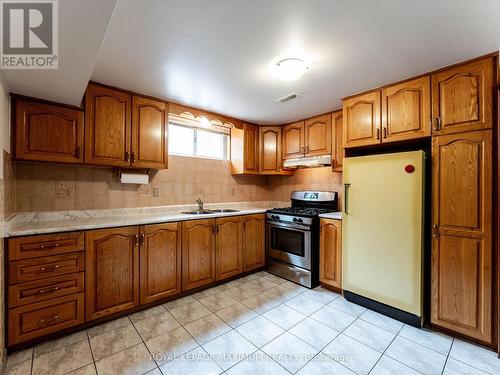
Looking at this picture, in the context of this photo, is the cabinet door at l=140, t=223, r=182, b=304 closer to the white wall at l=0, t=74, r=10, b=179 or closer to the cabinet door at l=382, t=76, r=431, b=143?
the white wall at l=0, t=74, r=10, b=179

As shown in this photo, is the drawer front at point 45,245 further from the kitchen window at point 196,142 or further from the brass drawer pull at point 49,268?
the kitchen window at point 196,142

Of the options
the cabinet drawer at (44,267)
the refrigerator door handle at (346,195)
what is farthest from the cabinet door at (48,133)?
the refrigerator door handle at (346,195)

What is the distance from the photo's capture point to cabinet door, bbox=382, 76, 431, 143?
6.63 feet

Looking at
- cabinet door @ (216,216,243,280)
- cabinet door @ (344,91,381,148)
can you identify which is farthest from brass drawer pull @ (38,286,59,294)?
cabinet door @ (344,91,381,148)

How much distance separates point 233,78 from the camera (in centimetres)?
211

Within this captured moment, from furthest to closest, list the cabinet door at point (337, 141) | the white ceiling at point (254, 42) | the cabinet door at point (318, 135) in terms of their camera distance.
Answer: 1. the cabinet door at point (318, 135)
2. the cabinet door at point (337, 141)
3. the white ceiling at point (254, 42)

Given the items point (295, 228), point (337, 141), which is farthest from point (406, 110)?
point (295, 228)

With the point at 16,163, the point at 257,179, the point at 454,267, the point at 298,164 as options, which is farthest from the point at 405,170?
the point at 16,163

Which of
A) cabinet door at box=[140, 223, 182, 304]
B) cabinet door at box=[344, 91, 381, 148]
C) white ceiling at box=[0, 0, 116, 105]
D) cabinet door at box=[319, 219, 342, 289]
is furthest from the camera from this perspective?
cabinet door at box=[319, 219, 342, 289]

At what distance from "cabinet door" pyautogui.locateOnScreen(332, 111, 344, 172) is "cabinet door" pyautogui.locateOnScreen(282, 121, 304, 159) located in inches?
19.6

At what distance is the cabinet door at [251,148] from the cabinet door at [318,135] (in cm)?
77

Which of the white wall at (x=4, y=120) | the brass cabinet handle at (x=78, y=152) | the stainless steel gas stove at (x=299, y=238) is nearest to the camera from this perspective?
the white wall at (x=4, y=120)

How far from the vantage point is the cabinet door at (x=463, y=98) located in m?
1.74

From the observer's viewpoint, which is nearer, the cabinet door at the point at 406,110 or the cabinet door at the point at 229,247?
the cabinet door at the point at 406,110
